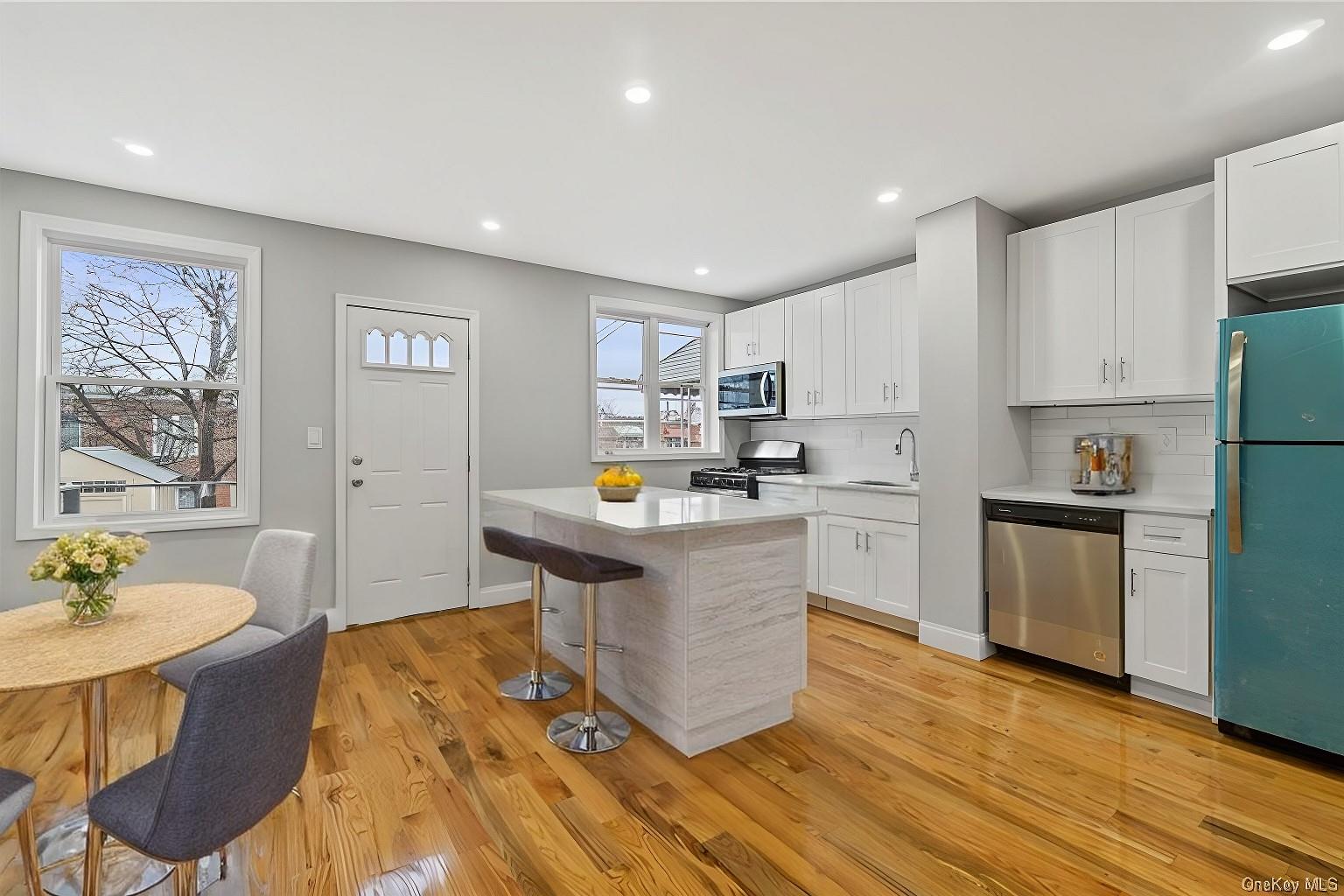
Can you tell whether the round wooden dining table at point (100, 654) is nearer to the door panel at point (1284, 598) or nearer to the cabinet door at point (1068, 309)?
the door panel at point (1284, 598)

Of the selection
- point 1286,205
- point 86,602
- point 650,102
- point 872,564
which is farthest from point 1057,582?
point 86,602

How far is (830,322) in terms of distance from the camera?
4582 millimetres

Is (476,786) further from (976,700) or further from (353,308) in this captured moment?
(353,308)

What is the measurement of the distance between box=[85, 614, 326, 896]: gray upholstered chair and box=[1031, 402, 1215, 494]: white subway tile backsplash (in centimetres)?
382

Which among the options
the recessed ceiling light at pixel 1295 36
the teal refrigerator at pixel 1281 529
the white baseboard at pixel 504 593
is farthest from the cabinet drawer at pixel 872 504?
the recessed ceiling light at pixel 1295 36

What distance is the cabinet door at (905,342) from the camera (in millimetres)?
3967

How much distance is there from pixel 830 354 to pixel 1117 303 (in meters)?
1.82

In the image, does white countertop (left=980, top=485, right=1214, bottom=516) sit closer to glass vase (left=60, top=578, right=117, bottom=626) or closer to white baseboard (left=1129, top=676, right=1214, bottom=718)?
white baseboard (left=1129, top=676, right=1214, bottom=718)

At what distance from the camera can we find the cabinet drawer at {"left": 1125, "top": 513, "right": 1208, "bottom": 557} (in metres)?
2.65

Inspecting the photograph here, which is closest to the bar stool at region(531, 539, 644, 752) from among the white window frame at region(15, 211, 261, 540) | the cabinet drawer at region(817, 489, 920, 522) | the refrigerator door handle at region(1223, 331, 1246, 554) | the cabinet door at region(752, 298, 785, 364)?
the cabinet drawer at region(817, 489, 920, 522)

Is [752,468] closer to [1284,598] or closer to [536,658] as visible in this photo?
[536,658]

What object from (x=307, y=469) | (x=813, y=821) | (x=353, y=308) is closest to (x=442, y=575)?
(x=307, y=469)

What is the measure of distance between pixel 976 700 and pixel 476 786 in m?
2.22

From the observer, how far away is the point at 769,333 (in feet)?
16.9
